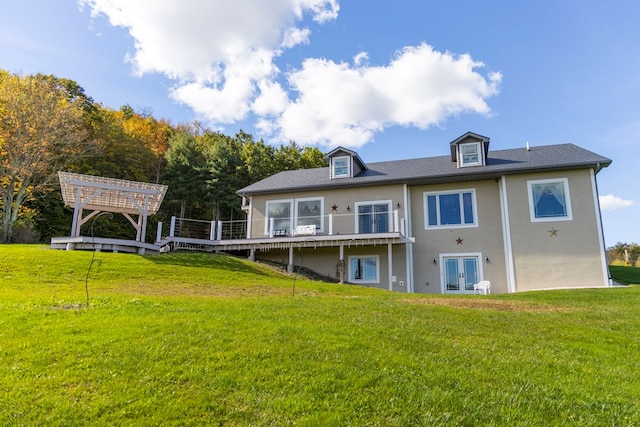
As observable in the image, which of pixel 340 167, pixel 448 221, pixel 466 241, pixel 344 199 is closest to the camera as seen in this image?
pixel 466 241

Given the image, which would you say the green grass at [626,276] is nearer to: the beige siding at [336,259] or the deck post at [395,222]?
the beige siding at [336,259]

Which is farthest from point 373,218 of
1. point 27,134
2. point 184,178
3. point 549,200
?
point 27,134

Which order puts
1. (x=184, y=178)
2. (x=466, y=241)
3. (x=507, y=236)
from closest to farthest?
1. (x=507, y=236)
2. (x=466, y=241)
3. (x=184, y=178)

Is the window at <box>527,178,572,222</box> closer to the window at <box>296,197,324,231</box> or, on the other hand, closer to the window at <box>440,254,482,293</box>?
the window at <box>440,254,482,293</box>

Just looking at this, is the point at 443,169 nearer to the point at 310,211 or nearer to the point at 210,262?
the point at 310,211

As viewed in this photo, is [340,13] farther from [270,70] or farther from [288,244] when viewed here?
[288,244]

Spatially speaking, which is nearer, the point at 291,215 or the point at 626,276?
the point at 626,276

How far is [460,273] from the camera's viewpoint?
1772 centimetres

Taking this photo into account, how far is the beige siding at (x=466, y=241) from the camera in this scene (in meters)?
17.3

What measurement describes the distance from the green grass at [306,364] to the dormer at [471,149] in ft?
36.0

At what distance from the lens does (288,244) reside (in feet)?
62.4

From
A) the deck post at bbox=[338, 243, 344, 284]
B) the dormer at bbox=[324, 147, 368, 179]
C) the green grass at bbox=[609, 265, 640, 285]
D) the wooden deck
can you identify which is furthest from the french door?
the green grass at bbox=[609, 265, 640, 285]

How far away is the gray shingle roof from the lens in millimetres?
16969

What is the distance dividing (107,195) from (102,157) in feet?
55.6
